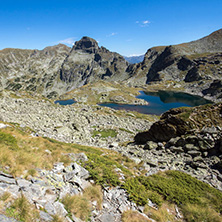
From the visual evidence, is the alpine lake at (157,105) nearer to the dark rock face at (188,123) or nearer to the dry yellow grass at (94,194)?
the dark rock face at (188,123)

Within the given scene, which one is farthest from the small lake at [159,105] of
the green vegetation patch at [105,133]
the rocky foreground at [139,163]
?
the rocky foreground at [139,163]

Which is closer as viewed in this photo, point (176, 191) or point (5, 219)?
point (5, 219)

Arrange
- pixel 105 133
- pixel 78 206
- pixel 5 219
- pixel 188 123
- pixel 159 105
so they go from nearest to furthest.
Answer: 1. pixel 5 219
2. pixel 78 206
3. pixel 188 123
4. pixel 105 133
5. pixel 159 105

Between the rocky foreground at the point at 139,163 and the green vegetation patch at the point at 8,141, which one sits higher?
the green vegetation patch at the point at 8,141

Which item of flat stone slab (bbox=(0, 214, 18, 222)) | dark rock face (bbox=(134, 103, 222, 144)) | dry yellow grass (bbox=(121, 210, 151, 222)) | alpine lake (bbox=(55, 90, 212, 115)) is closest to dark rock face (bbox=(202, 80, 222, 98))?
alpine lake (bbox=(55, 90, 212, 115))

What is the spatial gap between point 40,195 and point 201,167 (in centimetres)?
1763

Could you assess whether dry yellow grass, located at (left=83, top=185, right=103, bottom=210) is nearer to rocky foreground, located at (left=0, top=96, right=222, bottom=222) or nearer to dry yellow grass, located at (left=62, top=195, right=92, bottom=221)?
rocky foreground, located at (left=0, top=96, right=222, bottom=222)

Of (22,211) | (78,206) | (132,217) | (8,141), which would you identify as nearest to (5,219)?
(22,211)

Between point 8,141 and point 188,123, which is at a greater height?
point 8,141

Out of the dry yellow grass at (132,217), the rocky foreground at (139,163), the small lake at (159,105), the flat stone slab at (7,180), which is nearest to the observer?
the flat stone slab at (7,180)

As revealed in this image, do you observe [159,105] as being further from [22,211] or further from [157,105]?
[22,211]

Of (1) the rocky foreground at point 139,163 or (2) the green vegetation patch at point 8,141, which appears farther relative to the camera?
(2) the green vegetation patch at point 8,141

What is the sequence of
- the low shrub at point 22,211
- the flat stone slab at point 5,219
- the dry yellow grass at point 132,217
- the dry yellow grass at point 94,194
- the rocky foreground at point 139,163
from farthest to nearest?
the dry yellow grass at point 94,194
the dry yellow grass at point 132,217
the rocky foreground at point 139,163
the low shrub at point 22,211
the flat stone slab at point 5,219

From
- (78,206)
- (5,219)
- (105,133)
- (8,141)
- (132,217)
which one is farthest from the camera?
(105,133)
